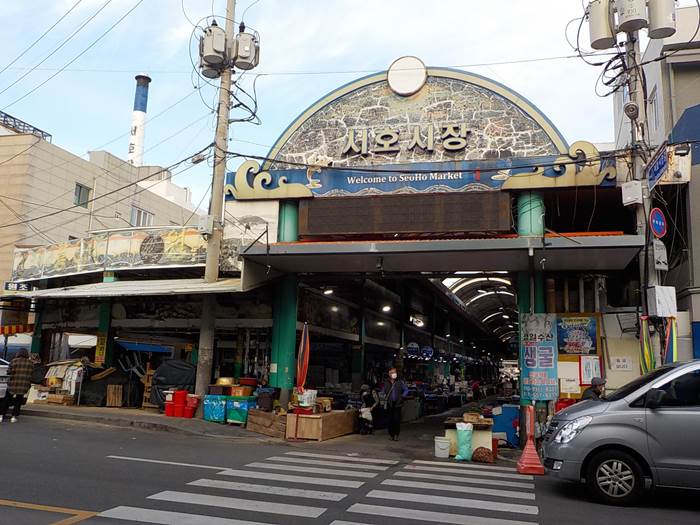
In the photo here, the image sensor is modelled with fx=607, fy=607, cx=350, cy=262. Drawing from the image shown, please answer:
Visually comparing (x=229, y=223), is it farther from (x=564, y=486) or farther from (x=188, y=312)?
(x=564, y=486)

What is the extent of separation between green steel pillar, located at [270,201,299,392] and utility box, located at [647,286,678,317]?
920 cm

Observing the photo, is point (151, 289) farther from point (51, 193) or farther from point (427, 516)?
point (51, 193)

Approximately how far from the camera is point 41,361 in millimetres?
24406

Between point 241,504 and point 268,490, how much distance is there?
908mm

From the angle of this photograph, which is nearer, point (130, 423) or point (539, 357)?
point (539, 357)

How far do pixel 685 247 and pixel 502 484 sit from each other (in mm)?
9245

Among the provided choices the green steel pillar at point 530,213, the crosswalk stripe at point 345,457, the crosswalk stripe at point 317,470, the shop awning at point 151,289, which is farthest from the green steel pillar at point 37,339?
the green steel pillar at point 530,213

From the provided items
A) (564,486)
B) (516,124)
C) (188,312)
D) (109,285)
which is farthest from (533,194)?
(109,285)

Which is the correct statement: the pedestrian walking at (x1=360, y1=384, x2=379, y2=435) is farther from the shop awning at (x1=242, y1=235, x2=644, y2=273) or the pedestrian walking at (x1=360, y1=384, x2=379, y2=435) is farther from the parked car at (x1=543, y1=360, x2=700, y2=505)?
the parked car at (x1=543, y1=360, x2=700, y2=505)

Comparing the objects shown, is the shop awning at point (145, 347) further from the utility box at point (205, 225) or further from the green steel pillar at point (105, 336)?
the utility box at point (205, 225)

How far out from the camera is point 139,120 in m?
54.0

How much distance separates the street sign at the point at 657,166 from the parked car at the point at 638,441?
3.90 m

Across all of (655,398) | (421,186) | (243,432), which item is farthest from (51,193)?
(655,398)

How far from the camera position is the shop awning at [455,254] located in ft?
44.0
